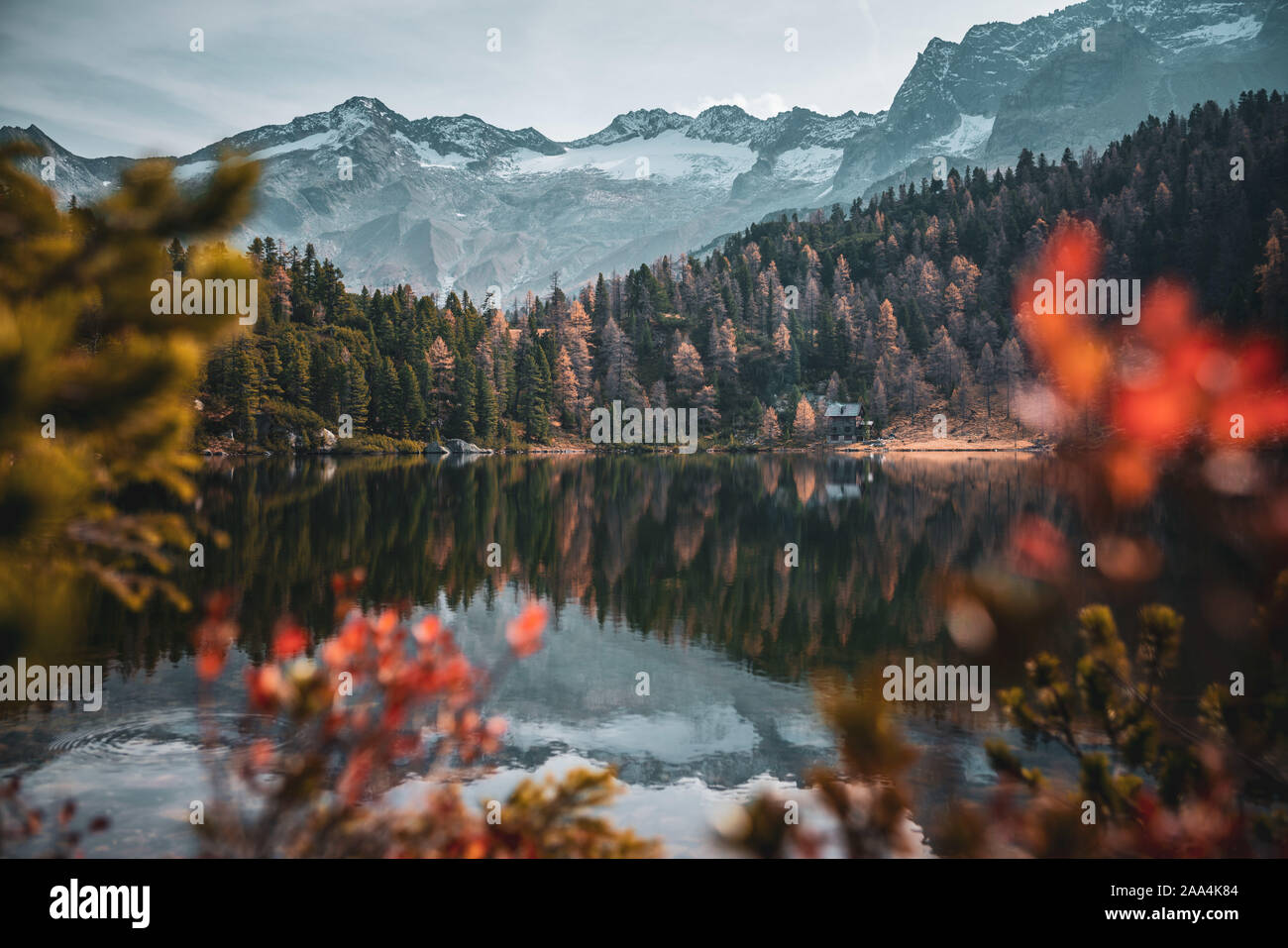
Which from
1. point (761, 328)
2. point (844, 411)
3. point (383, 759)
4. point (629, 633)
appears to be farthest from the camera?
point (761, 328)

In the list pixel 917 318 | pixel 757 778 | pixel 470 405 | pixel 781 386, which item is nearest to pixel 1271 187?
pixel 917 318

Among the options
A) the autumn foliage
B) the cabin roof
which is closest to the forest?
the cabin roof

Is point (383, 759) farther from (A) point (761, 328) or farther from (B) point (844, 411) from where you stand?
(A) point (761, 328)

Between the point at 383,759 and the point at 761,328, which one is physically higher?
the point at 761,328

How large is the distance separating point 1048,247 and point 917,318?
29938 mm

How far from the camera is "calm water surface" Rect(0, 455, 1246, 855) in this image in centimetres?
1280

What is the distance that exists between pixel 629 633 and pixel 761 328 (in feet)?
549

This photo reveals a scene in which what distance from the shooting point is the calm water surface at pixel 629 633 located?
42.0 ft

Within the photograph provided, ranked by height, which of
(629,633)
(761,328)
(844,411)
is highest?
(761,328)

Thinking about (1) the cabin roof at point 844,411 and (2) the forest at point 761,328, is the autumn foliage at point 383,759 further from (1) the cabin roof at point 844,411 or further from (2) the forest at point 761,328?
(1) the cabin roof at point 844,411

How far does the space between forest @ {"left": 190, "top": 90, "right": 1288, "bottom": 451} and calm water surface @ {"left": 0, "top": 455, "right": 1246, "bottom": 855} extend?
83.7 m

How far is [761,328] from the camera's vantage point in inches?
7185

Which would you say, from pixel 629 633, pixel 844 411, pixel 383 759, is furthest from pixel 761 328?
pixel 383 759

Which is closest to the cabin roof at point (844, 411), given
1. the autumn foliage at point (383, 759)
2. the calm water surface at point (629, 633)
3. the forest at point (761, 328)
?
the forest at point (761, 328)
